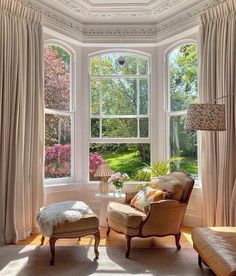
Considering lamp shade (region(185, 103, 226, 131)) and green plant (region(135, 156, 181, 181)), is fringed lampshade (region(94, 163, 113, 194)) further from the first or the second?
lamp shade (region(185, 103, 226, 131))

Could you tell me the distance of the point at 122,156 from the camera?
18.9ft

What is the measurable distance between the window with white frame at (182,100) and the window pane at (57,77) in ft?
5.95

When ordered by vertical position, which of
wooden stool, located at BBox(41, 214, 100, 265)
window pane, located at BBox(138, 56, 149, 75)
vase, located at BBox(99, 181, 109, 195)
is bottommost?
wooden stool, located at BBox(41, 214, 100, 265)

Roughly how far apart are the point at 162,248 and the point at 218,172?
1356 mm

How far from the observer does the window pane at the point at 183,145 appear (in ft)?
17.2

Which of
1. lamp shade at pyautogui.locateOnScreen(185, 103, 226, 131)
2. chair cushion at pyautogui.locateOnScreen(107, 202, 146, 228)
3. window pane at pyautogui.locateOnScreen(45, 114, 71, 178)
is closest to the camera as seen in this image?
lamp shade at pyautogui.locateOnScreen(185, 103, 226, 131)

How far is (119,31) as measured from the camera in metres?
5.67

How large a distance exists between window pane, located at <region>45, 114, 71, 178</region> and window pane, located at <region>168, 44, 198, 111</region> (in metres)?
1.91

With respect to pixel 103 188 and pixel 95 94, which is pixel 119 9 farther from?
pixel 103 188

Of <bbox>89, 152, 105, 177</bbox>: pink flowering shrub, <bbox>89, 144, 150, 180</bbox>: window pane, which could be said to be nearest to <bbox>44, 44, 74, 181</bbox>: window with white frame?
<bbox>89, 152, 105, 177</bbox>: pink flowering shrub

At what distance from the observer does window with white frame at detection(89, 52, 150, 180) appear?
5742mm

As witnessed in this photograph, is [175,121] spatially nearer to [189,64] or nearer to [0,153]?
[189,64]

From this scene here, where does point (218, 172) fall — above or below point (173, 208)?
above

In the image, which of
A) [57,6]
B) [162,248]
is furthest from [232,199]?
[57,6]
